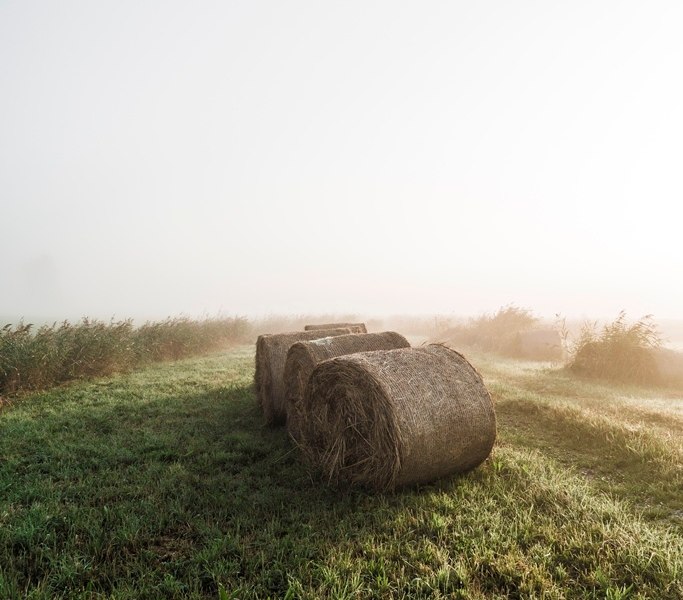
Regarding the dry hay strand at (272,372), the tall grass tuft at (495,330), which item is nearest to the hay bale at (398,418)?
the dry hay strand at (272,372)

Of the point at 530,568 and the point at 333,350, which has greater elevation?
the point at 333,350

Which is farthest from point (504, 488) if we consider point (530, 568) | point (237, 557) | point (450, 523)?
point (237, 557)

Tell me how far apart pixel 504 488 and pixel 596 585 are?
162 cm

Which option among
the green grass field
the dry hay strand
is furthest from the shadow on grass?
the dry hay strand

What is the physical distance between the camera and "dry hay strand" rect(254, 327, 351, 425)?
8.18 metres

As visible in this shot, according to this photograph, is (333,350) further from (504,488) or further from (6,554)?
(6,554)

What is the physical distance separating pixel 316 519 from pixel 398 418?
137 cm

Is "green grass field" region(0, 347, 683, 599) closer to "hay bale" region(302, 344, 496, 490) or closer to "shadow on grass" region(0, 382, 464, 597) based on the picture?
"shadow on grass" region(0, 382, 464, 597)

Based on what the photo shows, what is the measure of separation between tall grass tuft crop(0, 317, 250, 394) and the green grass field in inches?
162

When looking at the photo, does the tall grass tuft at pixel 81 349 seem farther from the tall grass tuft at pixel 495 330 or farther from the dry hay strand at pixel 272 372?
the tall grass tuft at pixel 495 330

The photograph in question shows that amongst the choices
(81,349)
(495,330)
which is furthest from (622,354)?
(81,349)

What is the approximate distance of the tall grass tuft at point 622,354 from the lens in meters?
13.3

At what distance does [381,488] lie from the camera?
4.96 m

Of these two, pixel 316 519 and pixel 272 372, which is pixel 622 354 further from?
pixel 316 519
